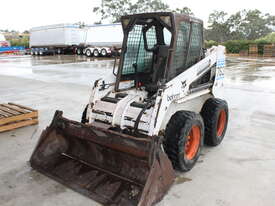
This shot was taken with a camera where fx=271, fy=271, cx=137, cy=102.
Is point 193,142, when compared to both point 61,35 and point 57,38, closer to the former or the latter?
point 61,35

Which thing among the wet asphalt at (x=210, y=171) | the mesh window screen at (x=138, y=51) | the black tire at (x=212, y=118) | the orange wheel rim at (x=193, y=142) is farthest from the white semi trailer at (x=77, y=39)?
the orange wheel rim at (x=193, y=142)

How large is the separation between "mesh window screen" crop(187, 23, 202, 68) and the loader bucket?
182 cm

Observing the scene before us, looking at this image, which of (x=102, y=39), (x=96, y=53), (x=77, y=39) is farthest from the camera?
(x=77, y=39)

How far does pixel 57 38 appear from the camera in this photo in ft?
93.8

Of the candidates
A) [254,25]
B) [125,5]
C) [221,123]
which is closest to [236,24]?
[254,25]

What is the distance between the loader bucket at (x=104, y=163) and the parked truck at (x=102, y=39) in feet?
71.3

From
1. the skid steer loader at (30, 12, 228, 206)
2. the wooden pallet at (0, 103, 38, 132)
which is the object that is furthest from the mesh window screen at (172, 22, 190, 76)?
the wooden pallet at (0, 103, 38, 132)

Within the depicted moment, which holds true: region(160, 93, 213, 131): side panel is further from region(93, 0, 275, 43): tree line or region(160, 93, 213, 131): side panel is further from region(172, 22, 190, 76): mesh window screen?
region(93, 0, 275, 43): tree line

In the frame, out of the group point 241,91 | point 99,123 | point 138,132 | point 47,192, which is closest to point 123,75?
point 99,123

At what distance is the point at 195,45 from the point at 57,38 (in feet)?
87.7

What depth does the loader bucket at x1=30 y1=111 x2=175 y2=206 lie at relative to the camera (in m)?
2.83

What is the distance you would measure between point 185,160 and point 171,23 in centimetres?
180

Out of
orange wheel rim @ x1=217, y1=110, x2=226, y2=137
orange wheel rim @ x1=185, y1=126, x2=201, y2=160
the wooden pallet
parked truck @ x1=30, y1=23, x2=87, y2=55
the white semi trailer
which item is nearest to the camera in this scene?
orange wheel rim @ x1=185, y1=126, x2=201, y2=160

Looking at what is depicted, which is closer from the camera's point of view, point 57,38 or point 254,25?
point 57,38
